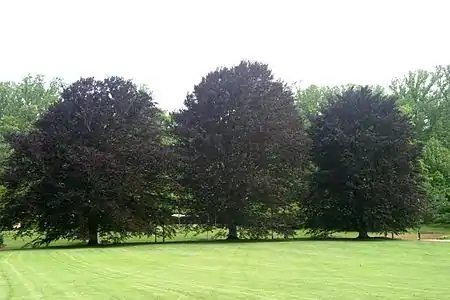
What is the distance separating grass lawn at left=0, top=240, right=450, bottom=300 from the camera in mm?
13070

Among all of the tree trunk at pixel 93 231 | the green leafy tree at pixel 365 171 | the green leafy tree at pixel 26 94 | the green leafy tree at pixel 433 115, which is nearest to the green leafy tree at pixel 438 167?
the green leafy tree at pixel 433 115

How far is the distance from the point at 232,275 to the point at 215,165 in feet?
67.2

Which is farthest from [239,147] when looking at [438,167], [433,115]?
[433,115]

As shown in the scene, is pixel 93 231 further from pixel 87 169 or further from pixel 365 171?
pixel 365 171

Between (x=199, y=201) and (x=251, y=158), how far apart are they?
169 inches

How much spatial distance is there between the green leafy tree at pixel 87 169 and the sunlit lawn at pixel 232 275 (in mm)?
7574

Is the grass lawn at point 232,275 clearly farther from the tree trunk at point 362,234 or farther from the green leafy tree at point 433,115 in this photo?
the green leafy tree at point 433,115

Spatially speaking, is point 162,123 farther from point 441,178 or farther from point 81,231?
point 441,178

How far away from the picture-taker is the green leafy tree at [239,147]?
36812 mm

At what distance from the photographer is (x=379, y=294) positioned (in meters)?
12.9

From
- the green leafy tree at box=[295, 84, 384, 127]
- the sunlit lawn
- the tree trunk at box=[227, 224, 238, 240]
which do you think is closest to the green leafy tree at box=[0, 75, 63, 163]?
the green leafy tree at box=[295, 84, 384, 127]

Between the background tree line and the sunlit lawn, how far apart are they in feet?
27.2

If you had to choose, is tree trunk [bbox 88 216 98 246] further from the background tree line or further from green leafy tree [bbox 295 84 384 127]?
A: green leafy tree [bbox 295 84 384 127]

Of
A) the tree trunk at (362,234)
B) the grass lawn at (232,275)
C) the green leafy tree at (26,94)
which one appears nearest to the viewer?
the grass lawn at (232,275)
